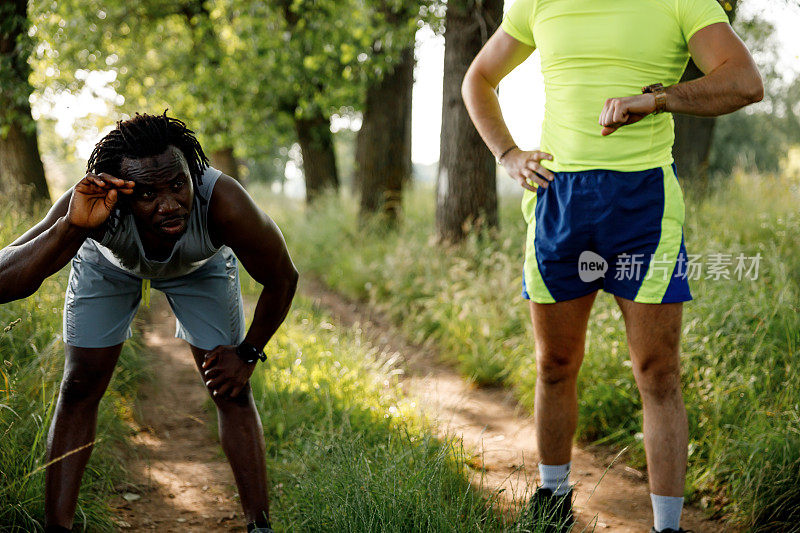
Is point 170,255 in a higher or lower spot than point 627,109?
lower

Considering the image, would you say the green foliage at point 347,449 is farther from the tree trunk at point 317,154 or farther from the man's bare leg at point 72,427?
the tree trunk at point 317,154

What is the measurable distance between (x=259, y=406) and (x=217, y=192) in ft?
6.16

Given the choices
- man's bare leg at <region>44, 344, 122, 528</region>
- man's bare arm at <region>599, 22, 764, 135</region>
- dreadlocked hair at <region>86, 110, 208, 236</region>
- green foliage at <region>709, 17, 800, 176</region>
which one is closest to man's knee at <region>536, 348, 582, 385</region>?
man's bare arm at <region>599, 22, 764, 135</region>

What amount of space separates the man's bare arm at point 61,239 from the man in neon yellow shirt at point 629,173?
1.53 meters

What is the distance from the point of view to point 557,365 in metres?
2.70

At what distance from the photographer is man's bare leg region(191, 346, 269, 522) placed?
2.62m

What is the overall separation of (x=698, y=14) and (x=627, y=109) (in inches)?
16.3

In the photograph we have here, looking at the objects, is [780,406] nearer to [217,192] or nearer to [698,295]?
[698,295]

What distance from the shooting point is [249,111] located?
39.9 ft

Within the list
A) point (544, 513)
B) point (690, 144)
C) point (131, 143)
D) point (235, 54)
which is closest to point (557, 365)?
point (544, 513)

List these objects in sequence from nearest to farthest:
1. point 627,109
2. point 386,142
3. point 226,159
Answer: point 627,109 < point 386,142 < point 226,159

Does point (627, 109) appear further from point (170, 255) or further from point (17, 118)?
point (17, 118)

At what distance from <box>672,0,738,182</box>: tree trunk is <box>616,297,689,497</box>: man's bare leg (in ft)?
12.6

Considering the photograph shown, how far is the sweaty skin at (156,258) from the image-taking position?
2100 millimetres
